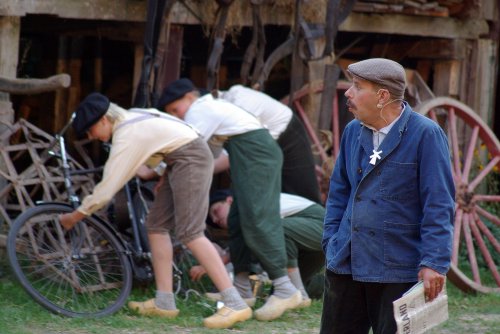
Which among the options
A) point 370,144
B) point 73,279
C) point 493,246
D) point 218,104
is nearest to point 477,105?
point 493,246

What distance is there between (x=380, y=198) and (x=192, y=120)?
272cm

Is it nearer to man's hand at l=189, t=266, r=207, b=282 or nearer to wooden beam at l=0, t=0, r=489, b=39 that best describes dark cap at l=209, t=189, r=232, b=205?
man's hand at l=189, t=266, r=207, b=282

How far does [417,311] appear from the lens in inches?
151

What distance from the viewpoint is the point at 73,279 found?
6469 mm

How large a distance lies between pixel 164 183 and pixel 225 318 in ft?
3.01

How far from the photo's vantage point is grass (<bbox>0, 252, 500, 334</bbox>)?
597 cm

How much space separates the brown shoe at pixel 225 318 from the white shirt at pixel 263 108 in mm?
1484

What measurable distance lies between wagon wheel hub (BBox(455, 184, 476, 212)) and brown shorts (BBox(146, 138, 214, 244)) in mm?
2654

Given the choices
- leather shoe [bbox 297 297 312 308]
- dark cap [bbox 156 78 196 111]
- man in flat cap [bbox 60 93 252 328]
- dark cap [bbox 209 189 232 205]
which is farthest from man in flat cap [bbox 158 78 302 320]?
dark cap [bbox 209 189 232 205]

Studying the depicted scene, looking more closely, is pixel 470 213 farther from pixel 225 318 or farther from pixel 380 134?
pixel 380 134

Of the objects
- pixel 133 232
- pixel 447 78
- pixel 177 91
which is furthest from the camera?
pixel 447 78

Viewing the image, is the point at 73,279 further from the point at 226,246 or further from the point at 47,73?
the point at 47,73

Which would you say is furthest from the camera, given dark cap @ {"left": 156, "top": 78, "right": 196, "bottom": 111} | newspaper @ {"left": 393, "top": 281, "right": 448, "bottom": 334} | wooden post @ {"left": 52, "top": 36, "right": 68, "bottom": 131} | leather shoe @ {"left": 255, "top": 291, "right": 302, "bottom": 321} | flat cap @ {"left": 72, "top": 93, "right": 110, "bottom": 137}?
wooden post @ {"left": 52, "top": 36, "right": 68, "bottom": 131}

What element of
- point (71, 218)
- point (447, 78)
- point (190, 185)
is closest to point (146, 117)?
point (190, 185)
